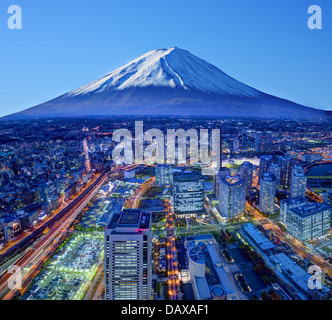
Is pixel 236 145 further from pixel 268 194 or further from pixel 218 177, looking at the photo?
pixel 268 194

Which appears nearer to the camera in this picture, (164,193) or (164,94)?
(164,193)

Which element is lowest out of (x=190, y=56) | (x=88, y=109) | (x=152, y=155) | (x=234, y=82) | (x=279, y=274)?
(x=279, y=274)

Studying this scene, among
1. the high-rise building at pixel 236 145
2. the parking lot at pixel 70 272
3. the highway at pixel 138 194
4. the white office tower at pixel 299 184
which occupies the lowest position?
the parking lot at pixel 70 272

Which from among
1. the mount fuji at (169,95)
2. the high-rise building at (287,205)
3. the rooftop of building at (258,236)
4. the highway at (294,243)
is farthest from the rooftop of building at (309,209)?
the mount fuji at (169,95)

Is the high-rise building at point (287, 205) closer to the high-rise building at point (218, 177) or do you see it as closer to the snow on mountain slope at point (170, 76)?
the high-rise building at point (218, 177)

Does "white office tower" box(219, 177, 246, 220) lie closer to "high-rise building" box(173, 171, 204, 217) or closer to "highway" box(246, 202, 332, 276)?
"highway" box(246, 202, 332, 276)
